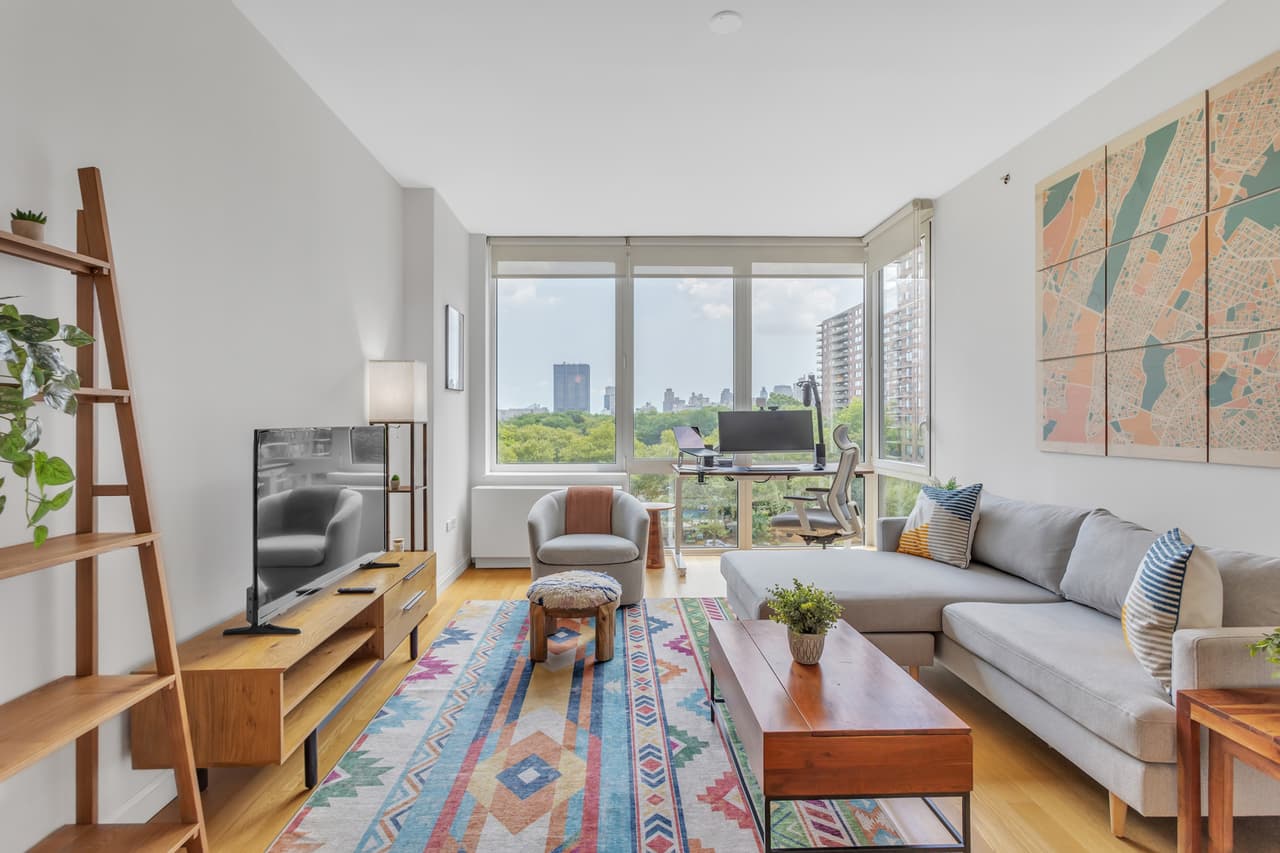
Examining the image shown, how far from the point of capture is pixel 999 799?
6.66 ft

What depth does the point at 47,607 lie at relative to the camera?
161 cm

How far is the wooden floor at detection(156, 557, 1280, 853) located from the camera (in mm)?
1823

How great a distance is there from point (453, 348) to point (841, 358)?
3.29 metres

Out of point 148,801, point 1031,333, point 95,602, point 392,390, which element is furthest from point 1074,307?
point 148,801

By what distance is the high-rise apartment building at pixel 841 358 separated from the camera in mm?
5656

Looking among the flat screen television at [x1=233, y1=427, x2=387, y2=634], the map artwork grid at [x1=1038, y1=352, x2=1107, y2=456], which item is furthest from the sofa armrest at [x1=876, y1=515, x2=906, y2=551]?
the flat screen television at [x1=233, y1=427, x2=387, y2=634]

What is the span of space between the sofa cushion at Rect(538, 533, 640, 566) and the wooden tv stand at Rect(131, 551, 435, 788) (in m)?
1.29

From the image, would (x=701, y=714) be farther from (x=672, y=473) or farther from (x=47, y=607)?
(x=672, y=473)

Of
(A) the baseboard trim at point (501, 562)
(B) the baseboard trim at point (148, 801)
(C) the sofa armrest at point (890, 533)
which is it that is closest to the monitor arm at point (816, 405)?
(C) the sofa armrest at point (890, 533)

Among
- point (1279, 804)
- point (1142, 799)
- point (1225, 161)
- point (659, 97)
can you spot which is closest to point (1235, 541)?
point (1279, 804)

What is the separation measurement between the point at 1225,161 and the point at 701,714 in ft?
9.48

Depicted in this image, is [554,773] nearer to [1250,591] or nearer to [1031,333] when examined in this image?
[1250,591]

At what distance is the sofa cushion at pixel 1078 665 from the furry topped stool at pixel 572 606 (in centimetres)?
152

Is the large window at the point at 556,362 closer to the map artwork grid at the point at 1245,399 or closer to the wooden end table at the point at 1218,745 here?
the map artwork grid at the point at 1245,399
